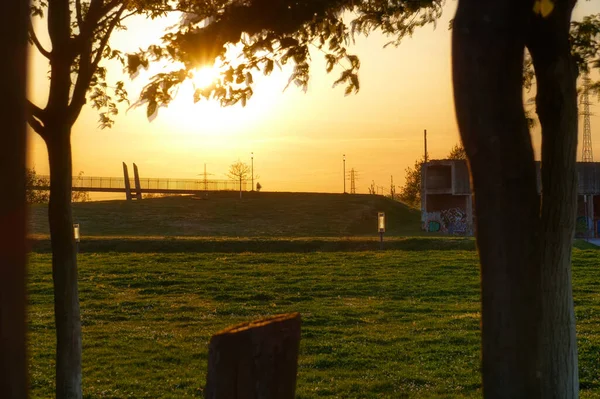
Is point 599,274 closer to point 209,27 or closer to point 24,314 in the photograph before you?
point 209,27

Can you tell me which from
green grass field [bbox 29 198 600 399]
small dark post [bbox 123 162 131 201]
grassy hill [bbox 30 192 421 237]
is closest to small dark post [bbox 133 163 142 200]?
small dark post [bbox 123 162 131 201]

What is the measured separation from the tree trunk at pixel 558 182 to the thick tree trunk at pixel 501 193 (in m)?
0.26

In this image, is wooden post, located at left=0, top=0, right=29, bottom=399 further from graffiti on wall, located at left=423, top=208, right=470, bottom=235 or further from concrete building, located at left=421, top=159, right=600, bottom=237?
graffiti on wall, located at left=423, top=208, right=470, bottom=235

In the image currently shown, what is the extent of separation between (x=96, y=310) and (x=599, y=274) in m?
14.0

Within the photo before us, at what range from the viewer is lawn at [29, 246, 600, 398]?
10398mm

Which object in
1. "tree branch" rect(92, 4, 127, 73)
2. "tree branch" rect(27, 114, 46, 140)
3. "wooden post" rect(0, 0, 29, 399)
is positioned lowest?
"wooden post" rect(0, 0, 29, 399)

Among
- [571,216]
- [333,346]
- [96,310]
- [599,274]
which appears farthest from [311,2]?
[599,274]

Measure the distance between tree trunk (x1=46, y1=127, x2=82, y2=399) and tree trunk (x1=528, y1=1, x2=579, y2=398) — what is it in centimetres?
427

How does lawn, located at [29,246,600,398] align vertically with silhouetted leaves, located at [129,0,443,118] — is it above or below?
below

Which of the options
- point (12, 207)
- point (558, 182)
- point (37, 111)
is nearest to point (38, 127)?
point (37, 111)

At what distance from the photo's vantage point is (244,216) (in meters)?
59.1

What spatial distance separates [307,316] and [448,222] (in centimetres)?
3821

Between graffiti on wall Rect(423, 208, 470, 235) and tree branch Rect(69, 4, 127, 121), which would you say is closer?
tree branch Rect(69, 4, 127, 121)

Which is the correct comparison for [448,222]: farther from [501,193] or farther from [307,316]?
[501,193]
